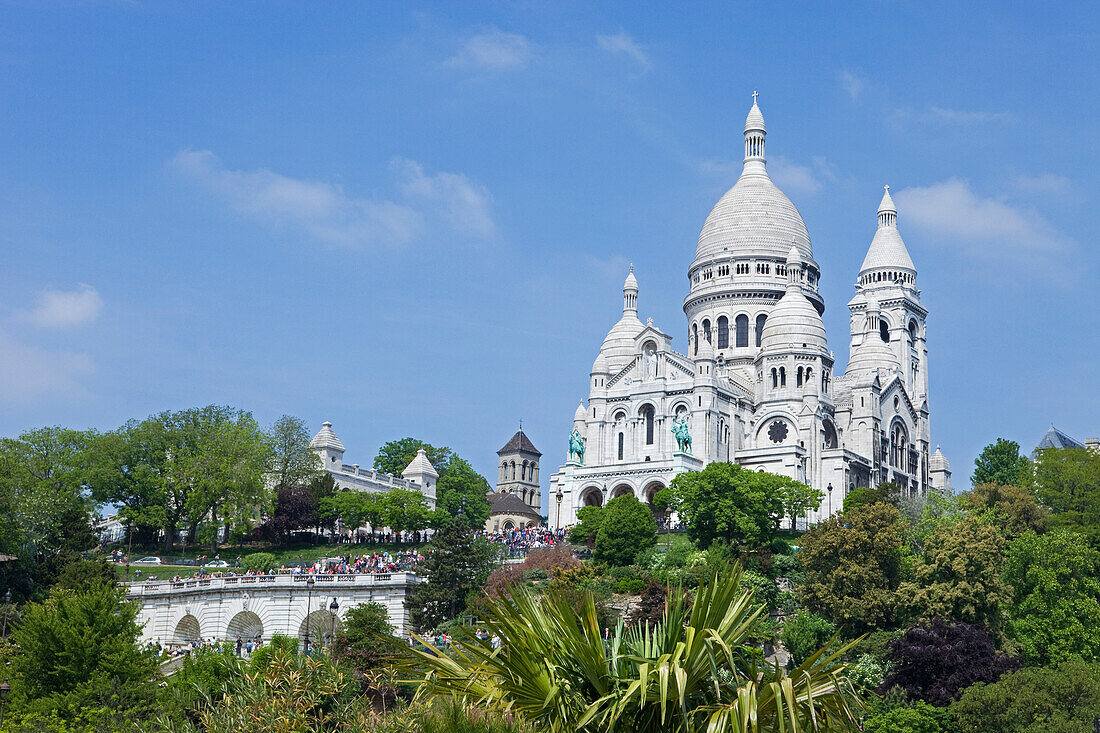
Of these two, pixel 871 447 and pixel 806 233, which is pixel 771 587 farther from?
pixel 806 233

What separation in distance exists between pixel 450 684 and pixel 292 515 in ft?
228

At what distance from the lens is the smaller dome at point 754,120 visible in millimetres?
125688

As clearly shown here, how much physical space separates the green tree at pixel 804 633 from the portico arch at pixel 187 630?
29.2 metres

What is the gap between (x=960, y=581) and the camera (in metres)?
56.3

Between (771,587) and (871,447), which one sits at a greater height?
(871,447)

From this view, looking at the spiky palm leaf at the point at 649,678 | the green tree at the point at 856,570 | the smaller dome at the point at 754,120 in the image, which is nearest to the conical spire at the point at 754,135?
the smaller dome at the point at 754,120

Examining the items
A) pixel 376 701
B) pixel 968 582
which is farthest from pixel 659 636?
pixel 968 582

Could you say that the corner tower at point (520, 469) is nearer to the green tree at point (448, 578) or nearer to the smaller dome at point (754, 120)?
the smaller dome at point (754, 120)

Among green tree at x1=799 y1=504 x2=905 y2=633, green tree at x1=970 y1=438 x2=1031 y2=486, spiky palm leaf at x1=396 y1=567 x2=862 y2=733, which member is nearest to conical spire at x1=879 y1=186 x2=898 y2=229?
green tree at x1=970 y1=438 x2=1031 y2=486

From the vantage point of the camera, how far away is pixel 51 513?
7700cm

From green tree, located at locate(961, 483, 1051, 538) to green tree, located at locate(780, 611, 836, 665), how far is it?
41.7 ft

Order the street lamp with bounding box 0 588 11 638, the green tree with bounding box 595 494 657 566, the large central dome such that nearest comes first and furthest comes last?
the street lamp with bounding box 0 588 11 638
the green tree with bounding box 595 494 657 566
the large central dome

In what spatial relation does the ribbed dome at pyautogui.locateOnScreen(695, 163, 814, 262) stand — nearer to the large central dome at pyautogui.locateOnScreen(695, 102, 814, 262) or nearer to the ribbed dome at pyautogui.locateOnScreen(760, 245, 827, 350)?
the large central dome at pyautogui.locateOnScreen(695, 102, 814, 262)

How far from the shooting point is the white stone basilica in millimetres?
101562
